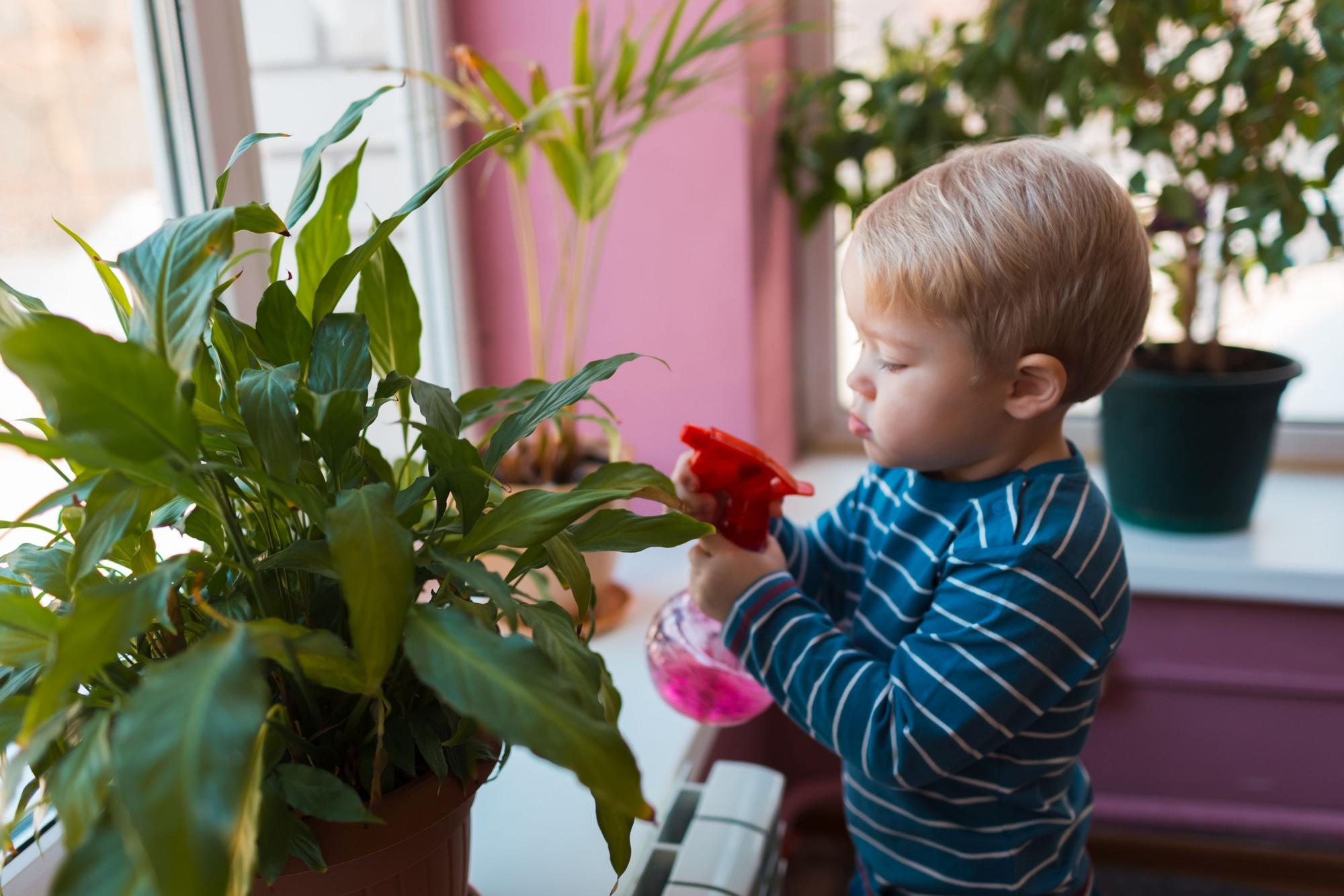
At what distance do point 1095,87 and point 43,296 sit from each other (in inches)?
51.2

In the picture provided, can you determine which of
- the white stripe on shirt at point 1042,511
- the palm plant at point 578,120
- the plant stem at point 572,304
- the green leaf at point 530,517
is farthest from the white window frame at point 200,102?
the white stripe on shirt at point 1042,511

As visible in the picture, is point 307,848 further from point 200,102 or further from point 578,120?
point 578,120

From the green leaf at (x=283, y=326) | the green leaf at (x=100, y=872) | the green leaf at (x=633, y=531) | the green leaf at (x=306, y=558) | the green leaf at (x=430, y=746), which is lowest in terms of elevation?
the green leaf at (x=430, y=746)

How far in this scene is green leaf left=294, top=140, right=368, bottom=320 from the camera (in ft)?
2.41

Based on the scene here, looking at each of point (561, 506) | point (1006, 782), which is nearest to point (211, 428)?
point (561, 506)

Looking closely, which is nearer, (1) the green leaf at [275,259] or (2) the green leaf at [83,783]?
(2) the green leaf at [83,783]

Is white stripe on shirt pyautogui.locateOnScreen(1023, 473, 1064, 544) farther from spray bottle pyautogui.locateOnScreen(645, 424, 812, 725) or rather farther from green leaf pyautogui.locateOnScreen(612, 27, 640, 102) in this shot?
green leaf pyautogui.locateOnScreen(612, 27, 640, 102)

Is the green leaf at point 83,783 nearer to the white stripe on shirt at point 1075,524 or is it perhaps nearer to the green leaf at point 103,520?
the green leaf at point 103,520

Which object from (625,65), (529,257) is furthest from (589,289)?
(625,65)

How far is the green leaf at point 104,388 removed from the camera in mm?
440

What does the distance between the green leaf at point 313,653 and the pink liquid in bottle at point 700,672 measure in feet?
1.45

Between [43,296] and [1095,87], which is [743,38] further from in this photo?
[43,296]

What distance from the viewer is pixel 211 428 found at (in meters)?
0.62

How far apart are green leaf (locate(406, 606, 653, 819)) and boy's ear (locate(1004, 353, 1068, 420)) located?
0.45m
